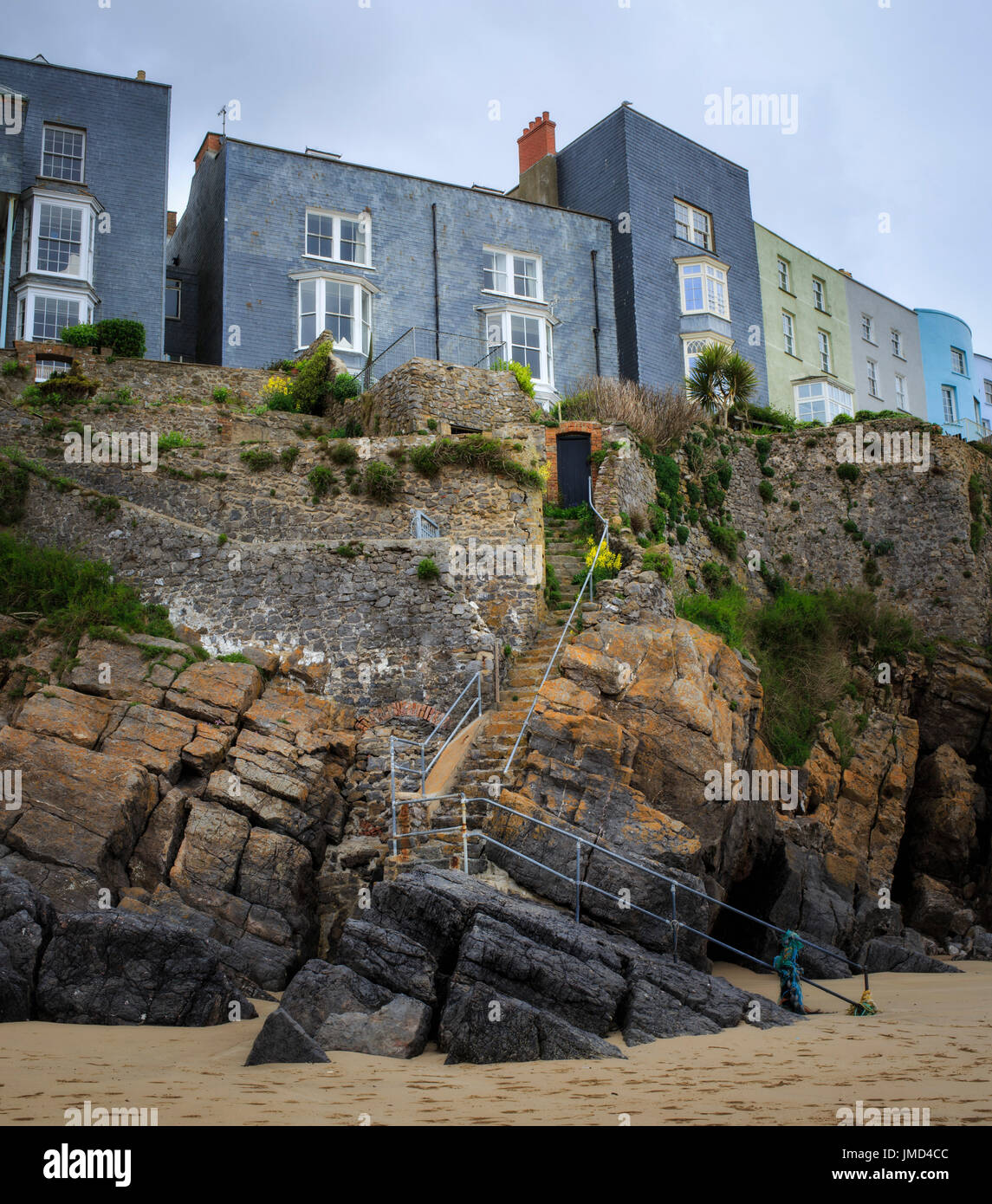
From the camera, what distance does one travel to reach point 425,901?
34.5 feet

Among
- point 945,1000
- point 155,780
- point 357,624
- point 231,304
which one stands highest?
point 231,304

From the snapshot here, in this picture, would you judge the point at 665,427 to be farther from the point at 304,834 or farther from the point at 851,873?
the point at 304,834

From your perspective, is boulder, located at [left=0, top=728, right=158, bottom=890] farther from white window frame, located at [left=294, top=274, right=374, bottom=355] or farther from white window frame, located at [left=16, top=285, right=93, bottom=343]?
white window frame, located at [left=294, top=274, right=374, bottom=355]

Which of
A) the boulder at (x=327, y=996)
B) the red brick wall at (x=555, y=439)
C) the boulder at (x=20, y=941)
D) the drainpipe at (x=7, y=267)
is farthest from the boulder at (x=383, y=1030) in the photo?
the drainpipe at (x=7, y=267)

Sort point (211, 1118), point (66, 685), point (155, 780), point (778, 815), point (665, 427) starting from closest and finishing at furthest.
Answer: point (211, 1118) → point (155, 780) → point (66, 685) → point (778, 815) → point (665, 427)

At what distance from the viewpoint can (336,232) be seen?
2641 cm

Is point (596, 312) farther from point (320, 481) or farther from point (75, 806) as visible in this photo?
point (75, 806)

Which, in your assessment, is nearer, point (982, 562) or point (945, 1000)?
point (945, 1000)

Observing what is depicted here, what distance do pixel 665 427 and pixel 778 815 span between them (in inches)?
379

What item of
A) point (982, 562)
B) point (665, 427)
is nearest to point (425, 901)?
point (665, 427)

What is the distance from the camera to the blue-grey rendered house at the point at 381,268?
2522 centimetres

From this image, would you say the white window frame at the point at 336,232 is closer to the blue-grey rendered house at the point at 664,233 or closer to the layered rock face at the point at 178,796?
the blue-grey rendered house at the point at 664,233

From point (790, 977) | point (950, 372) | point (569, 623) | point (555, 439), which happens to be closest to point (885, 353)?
point (950, 372)

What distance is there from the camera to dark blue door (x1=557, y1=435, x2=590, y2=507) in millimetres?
22250
